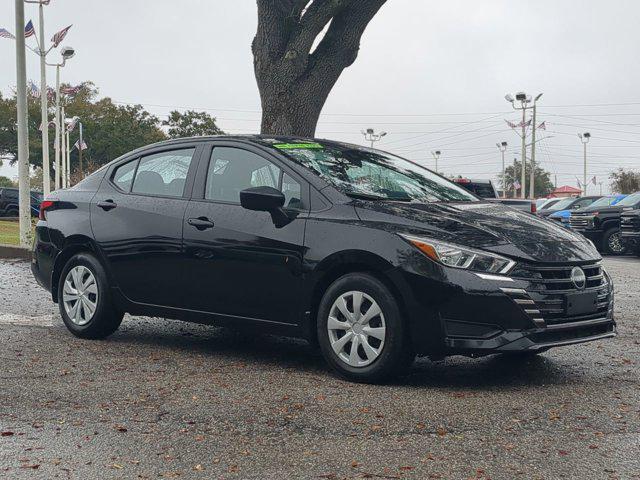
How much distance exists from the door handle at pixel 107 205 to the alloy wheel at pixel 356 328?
7.84ft

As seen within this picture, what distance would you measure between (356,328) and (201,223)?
154 centimetres

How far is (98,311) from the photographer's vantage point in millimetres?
7477

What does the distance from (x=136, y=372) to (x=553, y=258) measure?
9.18 feet

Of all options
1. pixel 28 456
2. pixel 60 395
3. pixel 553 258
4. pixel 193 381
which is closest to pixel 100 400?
pixel 60 395

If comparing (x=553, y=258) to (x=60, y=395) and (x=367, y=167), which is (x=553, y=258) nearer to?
(x=367, y=167)

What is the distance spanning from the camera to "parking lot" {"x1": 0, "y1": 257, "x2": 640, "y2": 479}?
4.17 m

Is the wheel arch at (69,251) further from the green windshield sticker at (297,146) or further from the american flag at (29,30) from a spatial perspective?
the american flag at (29,30)

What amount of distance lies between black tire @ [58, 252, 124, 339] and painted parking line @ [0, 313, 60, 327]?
2.66 feet

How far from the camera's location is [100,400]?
543 centimetres

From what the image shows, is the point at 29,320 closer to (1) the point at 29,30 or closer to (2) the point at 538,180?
(1) the point at 29,30

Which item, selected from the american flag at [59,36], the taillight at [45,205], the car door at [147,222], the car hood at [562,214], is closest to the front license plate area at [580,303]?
the car door at [147,222]

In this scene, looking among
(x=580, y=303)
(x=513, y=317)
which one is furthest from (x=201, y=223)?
(x=580, y=303)

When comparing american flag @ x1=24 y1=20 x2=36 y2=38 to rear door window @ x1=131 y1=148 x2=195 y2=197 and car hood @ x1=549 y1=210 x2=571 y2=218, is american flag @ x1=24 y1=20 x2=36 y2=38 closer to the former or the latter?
A: car hood @ x1=549 y1=210 x2=571 y2=218

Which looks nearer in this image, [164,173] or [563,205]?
[164,173]
